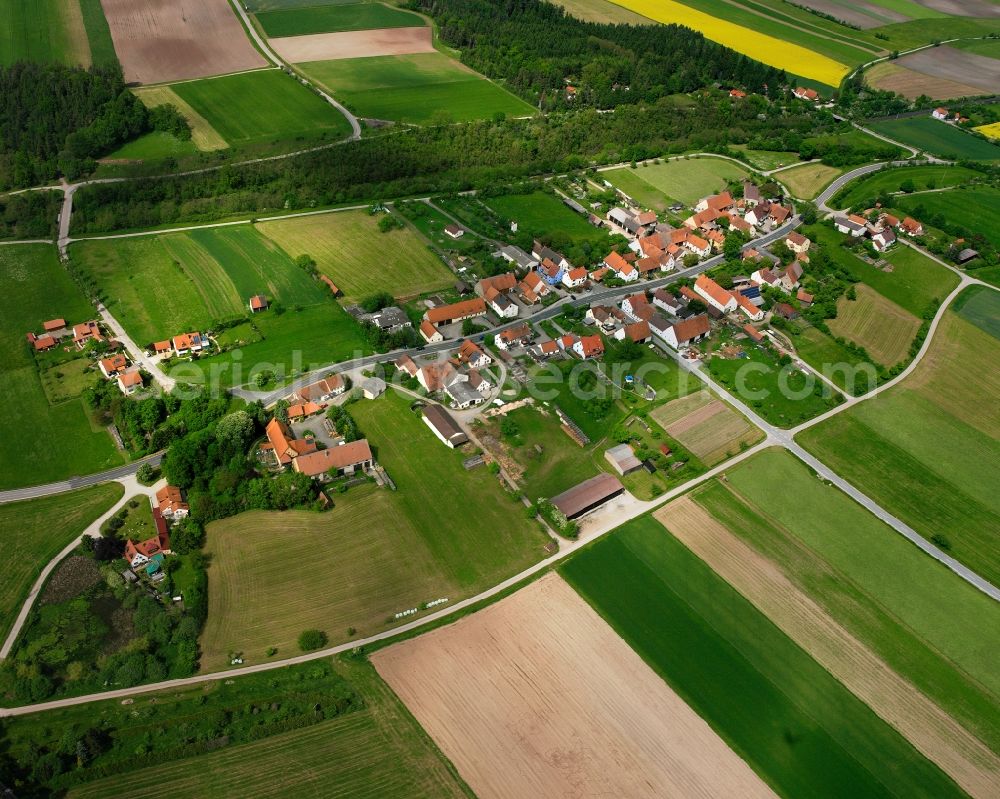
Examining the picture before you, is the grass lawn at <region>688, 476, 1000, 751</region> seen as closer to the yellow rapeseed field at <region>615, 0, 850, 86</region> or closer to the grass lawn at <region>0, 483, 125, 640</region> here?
the grass lawn at <region>0, 483, 125, 640</region>

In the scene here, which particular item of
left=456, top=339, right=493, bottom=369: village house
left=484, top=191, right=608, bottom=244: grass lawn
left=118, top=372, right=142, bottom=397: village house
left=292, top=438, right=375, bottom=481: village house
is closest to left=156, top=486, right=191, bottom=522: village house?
left=292, top=438, right=375, bottom=481: village house

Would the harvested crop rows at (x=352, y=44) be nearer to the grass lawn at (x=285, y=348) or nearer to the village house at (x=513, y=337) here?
Result: the grass lawn at (x=285, y=348)

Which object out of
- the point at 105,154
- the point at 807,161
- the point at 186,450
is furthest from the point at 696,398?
the point at 105,154

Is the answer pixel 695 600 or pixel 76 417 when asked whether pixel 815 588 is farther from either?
pixel 76 417

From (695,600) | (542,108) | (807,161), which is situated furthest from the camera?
(542,108)

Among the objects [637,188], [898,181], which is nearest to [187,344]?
[637,188]

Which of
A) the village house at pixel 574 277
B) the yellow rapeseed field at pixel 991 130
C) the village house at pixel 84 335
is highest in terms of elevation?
the yellow rapeseed field at pixel 991 130

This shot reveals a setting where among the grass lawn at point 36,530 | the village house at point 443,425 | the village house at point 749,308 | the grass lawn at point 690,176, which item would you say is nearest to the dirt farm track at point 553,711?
the village house at point 443,425

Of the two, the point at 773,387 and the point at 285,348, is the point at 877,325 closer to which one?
the point at 773,387
